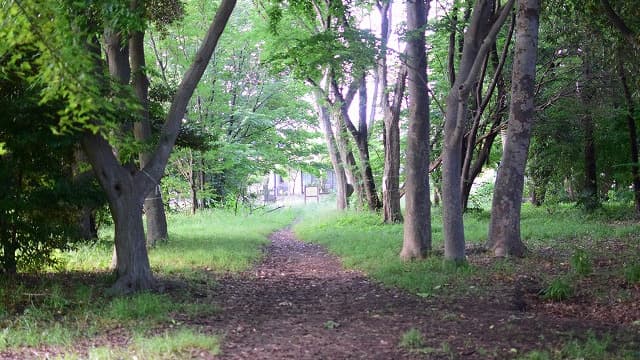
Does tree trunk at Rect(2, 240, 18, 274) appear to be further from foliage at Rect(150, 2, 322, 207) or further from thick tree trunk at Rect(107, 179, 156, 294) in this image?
foliage at Rect(150, 2, 322, 207)

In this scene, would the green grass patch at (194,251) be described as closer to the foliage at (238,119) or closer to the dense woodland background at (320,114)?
the dense woodland background at (320,114)

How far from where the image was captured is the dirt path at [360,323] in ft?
17.6

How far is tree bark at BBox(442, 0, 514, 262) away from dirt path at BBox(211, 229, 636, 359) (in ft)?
5.85

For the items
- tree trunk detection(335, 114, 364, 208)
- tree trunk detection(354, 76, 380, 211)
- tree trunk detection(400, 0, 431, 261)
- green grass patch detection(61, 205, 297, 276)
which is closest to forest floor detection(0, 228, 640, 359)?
green grass patch detection(61, 205, 297, 276)

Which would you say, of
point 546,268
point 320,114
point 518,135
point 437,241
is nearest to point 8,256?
point 546,268

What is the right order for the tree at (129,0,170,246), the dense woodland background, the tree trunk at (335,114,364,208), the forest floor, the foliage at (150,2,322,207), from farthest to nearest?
the foliage at (150,2,322,207)
the tree trunk at (335,114,364,208)
the tree at (129,0,170,246)
the dense woodland background
the forest floor

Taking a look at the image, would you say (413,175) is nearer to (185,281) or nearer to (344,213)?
(185,281)

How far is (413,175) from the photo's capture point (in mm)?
11211

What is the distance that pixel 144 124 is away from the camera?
11.2 m

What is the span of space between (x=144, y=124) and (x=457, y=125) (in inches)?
240

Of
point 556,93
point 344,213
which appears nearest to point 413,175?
point 556,93

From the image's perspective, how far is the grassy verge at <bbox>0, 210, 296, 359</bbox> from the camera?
18.2 ft

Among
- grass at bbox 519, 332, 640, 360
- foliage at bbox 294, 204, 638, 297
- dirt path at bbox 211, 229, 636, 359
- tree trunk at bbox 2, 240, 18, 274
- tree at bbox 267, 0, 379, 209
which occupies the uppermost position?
tree at bbox 267, 0, 379, 209

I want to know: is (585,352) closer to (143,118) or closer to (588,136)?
(143,118)
